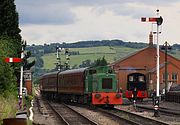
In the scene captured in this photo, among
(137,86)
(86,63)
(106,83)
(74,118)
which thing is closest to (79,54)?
(86,63)

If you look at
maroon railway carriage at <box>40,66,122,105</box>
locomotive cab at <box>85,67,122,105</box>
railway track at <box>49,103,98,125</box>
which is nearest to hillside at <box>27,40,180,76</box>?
maroon railway carriage at <box>40,66,122,105</box>

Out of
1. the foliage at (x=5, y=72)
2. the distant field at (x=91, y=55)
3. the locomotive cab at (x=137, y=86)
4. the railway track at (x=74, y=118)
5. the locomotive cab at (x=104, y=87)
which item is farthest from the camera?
the distant field at (x=91, y=55)

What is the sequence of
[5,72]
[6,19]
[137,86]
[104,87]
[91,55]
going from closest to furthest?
[5,72] → [6,19] → [104,87] → [137,86] → [91,55]

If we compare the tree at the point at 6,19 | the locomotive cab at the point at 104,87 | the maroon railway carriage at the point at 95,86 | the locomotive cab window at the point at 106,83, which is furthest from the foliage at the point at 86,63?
the tree at the point at 6,19

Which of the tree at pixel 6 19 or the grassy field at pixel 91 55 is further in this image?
the grassy field at pixel 91 55

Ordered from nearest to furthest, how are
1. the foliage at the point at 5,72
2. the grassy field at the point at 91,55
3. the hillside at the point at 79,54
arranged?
1. the foliage at the point at 5,72
2. the hillside at the point at 79,54
3. the grassy field at the point at 91,55

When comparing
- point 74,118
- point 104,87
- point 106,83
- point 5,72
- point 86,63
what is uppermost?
point 86,63

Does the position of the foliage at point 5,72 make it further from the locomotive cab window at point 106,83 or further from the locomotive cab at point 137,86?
the locomotive cab at point 137,86

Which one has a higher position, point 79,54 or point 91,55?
point 79,54

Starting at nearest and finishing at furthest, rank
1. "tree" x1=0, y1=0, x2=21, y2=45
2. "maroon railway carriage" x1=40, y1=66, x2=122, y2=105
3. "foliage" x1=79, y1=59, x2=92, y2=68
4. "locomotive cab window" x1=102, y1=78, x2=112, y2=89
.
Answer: "tree" x1=0, y1=0, x2=21, y2=45 < "maroon railway carriage" x1=40, y1=66, x2=122, y2=105 < "locomotive cab window" x1=102, y1=78, x2=112, y2=89 < "foliage" x1=79, y1=59, x2=92, y2=68

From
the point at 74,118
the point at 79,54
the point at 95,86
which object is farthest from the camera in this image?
the point at 79,54

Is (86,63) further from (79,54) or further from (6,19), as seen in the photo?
(6,19)

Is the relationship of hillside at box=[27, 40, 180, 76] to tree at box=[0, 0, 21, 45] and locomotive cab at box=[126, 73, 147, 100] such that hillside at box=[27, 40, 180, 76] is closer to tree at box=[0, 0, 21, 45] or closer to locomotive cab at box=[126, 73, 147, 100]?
locomotive cab at box=[126, 73, 147, 100]

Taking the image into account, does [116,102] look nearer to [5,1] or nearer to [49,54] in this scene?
[5,1]
